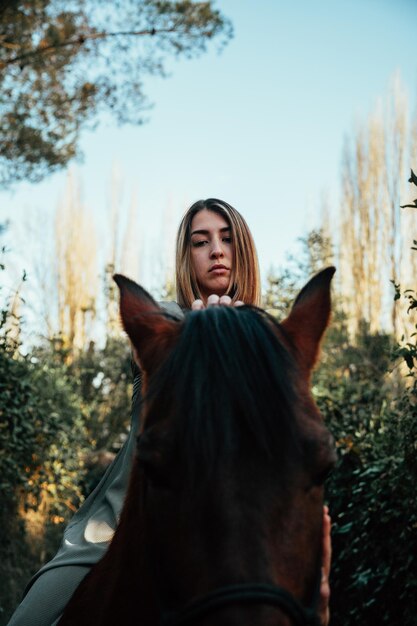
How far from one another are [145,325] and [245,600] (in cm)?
84

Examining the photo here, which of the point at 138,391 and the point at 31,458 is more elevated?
the point at 138,391

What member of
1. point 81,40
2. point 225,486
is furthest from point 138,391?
point 81,40

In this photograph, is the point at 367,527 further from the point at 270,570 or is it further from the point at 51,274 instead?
the point at 51,274

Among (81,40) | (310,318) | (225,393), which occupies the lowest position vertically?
(225,393)

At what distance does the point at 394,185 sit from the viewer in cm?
2445

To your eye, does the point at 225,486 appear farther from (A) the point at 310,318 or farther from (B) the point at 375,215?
(B) the point at 375,215

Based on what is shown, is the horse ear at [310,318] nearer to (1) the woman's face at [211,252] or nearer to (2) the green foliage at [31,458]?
(1) the woman's face at [211,252]

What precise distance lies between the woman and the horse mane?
38 centimetres

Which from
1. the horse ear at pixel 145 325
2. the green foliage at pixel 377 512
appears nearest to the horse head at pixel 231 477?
the horse ear at pixel 145 325

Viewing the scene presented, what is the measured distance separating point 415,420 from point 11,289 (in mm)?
3812

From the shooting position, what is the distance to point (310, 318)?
80.3 inches

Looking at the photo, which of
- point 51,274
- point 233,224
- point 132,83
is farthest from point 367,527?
point 51,274

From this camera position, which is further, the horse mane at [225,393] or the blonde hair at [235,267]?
the blonde hair at [235,267]

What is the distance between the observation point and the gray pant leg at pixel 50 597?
244 centimetres
